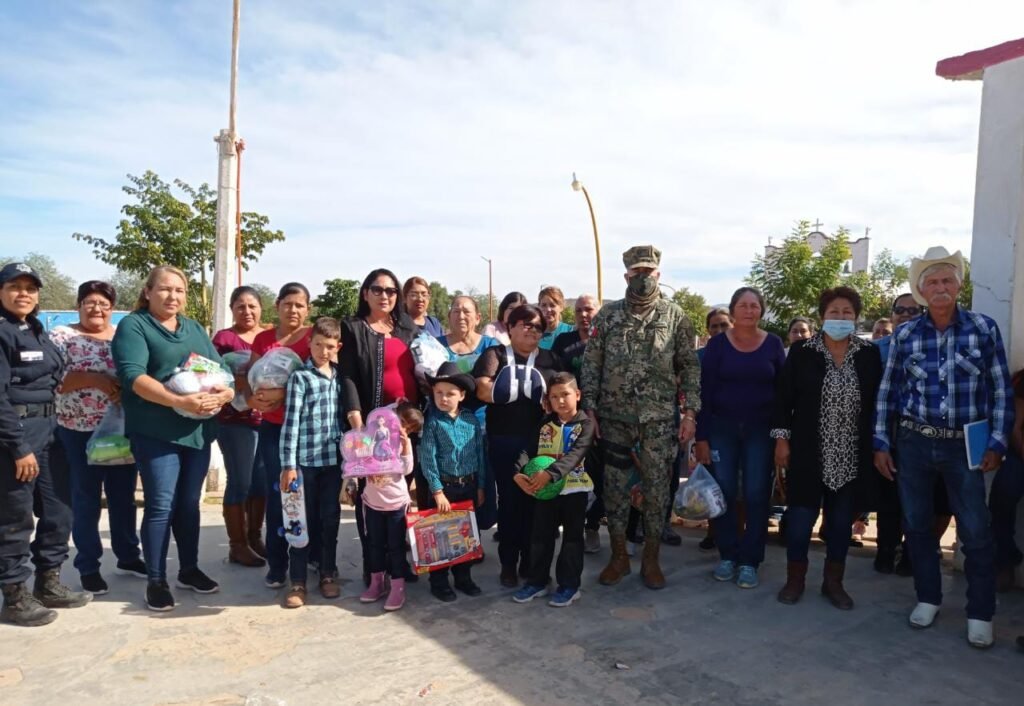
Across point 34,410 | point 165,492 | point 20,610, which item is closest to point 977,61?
point 165,492

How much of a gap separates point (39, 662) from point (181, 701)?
918 millimetres

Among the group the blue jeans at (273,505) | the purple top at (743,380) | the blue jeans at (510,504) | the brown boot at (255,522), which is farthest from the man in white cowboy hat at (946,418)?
the brown boot at (255,522)

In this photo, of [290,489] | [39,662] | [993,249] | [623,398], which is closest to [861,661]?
[623,398]

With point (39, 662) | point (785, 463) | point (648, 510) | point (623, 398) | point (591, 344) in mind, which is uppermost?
point (591, 344)

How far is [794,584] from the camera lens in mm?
4422

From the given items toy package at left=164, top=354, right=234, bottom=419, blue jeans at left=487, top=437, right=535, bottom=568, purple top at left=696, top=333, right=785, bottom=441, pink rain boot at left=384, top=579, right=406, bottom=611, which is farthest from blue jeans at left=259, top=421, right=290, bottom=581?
purple top at left=696, top=333, right=785, bottom=441

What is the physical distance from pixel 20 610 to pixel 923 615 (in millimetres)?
4981

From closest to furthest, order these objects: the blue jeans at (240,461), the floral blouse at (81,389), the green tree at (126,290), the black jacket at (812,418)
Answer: the black jacket at (812,418) → the floral blouse at (81,389) → the blue jeans at (240,461) → the green tree at (126,290)

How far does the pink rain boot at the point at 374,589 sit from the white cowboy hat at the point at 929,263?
3541 millimetres

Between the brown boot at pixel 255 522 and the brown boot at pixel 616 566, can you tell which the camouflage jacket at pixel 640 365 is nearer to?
the brown boot at pixel 616 566

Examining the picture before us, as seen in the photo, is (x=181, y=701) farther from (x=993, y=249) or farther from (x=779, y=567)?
(x=993, y=249)

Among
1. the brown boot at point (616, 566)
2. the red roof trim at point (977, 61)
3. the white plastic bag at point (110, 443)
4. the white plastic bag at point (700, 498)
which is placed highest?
the red roof trim at point (977, 61)

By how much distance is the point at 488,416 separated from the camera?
4656 mm

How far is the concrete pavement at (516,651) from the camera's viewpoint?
10.8ft
